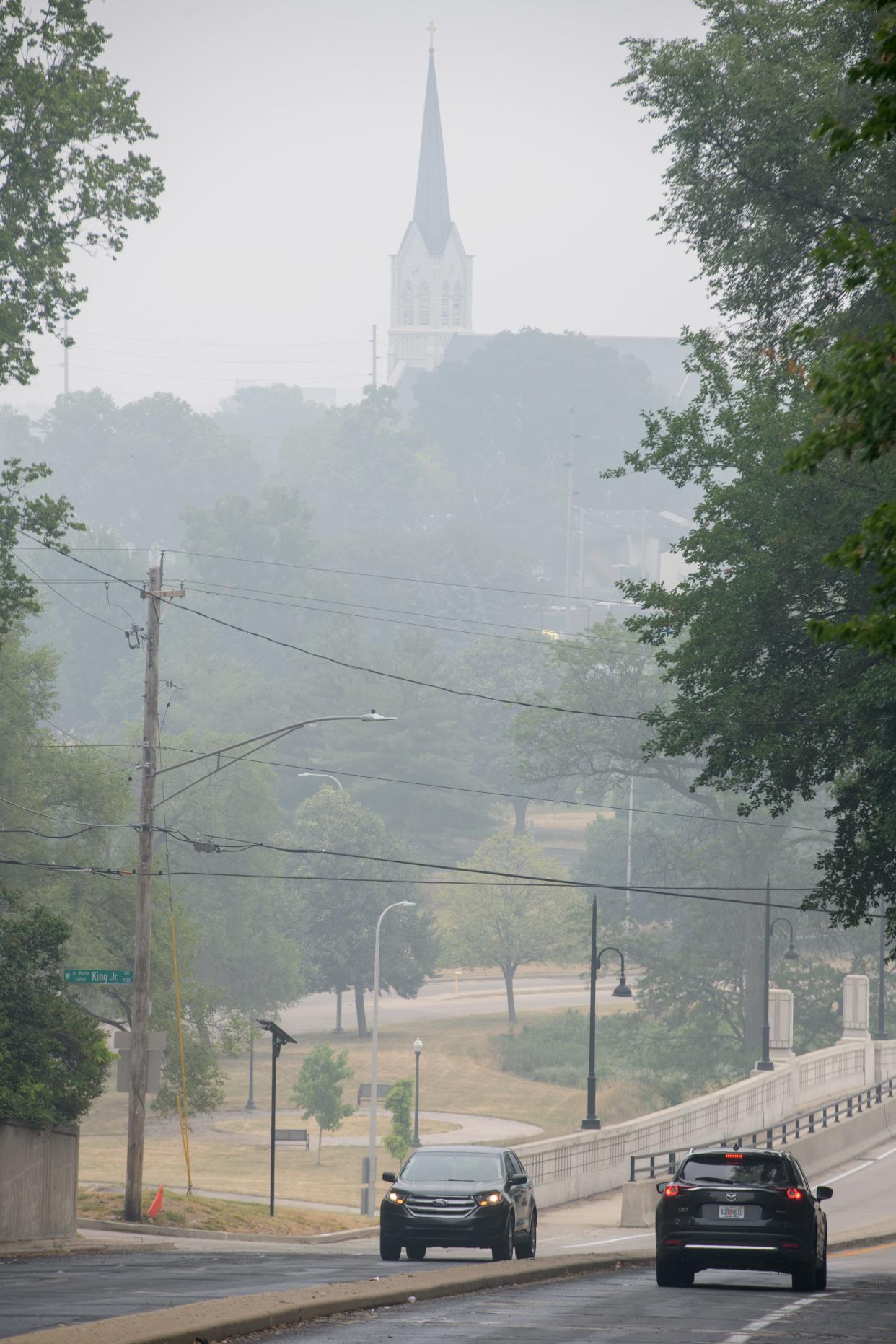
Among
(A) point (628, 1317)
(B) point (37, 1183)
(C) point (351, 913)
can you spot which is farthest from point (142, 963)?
(C) point (351, 913)

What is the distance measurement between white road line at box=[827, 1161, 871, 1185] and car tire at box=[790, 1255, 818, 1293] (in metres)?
26.8

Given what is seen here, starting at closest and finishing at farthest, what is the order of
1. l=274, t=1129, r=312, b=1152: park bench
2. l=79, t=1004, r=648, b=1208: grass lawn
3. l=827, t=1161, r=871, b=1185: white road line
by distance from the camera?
l=827, t=1161, r=871, b=1185: white road line
l=79, t=1004, r=648, b=1208: grass lawn
l=274, t=1129, r=312, b=1152: park bench

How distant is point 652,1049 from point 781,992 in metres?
18.6

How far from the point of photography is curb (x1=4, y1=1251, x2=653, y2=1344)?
32.6 ft

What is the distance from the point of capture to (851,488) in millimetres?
21422

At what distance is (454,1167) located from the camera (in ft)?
69.9

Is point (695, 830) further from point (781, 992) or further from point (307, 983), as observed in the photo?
point (781, 992)

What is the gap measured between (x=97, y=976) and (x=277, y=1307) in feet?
56.0

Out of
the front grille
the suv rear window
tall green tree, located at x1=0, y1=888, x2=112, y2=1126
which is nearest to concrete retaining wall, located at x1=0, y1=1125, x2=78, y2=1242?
tall green tree, located at x1=0, y1=888, x2=112, y2=1126

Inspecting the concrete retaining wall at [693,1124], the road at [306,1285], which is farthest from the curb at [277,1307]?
the concrete retaining wall at [693,1124]

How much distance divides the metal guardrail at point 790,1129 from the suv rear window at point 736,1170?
18399 millimetres

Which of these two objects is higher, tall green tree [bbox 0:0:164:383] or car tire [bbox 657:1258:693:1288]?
tall green tree [bbox 0:0:164:383]

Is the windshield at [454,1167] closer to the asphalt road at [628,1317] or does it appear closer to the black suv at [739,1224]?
the asphalt road at [628,1317]

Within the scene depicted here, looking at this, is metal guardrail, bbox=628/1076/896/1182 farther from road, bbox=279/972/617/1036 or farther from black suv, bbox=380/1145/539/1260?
road, bbox=279/972/617/1036
